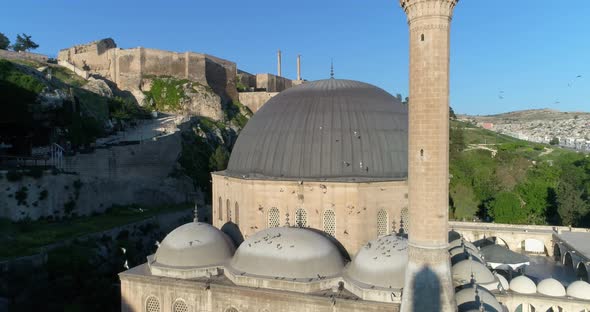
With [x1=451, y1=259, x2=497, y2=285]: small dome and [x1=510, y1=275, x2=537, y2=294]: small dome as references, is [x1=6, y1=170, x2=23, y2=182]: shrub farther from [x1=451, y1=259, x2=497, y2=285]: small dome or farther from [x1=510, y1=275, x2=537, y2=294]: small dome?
[x1=510, y1=275, x2=537, y2=294]: small dome

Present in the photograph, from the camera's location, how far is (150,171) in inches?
1419

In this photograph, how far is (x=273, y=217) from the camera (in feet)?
53.3

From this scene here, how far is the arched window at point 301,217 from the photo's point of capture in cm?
1579

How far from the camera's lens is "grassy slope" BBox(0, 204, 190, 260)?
66.5ft

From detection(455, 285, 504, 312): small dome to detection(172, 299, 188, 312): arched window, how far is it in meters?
7.80

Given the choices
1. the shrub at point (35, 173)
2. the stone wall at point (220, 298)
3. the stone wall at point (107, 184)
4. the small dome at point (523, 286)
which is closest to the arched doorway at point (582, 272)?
the small dome at point (523, 286)

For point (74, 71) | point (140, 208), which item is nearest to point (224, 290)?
point (140, 208)

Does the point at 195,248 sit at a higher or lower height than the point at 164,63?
lower

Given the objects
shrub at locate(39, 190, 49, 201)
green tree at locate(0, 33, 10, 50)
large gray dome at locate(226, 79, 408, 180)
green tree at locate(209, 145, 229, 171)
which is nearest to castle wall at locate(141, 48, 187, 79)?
green tree at locate(209, 145, 229, 171)

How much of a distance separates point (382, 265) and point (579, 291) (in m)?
8.86

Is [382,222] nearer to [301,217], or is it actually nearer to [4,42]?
[301,217]

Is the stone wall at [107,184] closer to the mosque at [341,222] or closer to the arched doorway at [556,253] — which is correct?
the mosque at [341,222]

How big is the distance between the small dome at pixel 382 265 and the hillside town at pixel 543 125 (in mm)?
92119

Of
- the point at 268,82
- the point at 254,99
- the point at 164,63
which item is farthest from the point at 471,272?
the point at 268,82
